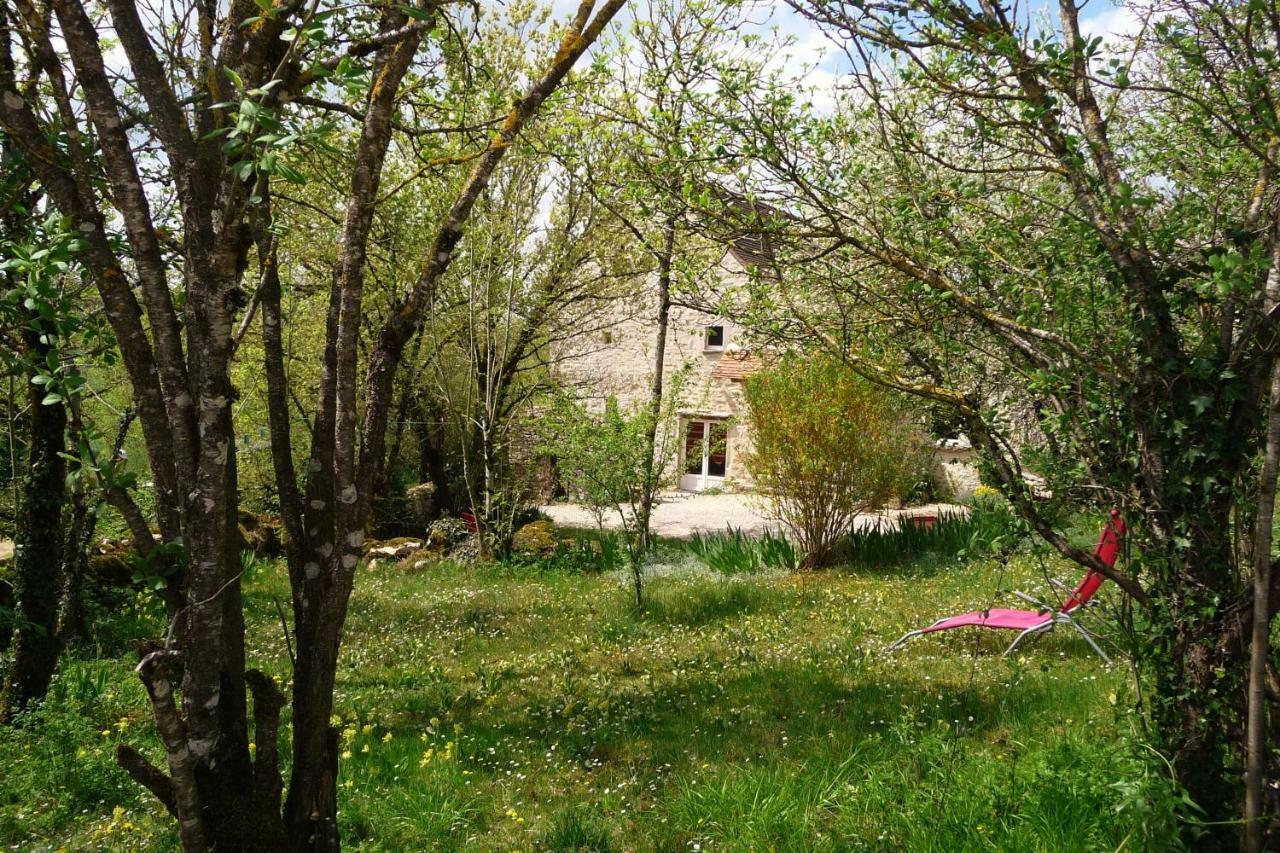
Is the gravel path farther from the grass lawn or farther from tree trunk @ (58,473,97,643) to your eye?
tree trunk @ (58,473,97,643)

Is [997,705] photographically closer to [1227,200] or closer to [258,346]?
[1227,200]

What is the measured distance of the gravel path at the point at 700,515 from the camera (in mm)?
15242

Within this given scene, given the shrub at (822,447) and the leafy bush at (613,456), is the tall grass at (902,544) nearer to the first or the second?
the shrub at (822,447)

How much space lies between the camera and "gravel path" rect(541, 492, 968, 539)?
1524 cm

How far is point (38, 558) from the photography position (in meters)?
5.25

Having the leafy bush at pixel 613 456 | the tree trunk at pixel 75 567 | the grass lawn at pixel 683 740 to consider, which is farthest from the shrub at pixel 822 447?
the tree trunk at pixel 75 567

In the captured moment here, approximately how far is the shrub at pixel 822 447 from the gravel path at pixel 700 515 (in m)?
3.46

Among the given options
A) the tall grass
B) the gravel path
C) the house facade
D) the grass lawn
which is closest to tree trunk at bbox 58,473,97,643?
the grass lawn

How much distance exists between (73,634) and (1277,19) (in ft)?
28.0

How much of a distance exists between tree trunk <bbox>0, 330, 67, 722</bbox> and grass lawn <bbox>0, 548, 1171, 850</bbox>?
0.89ft

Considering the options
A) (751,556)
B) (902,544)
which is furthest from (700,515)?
(902,544)

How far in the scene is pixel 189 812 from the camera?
92.8 inches

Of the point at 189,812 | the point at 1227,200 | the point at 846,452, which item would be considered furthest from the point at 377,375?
the point at 846,452

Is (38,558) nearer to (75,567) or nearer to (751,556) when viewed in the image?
(75,567)
